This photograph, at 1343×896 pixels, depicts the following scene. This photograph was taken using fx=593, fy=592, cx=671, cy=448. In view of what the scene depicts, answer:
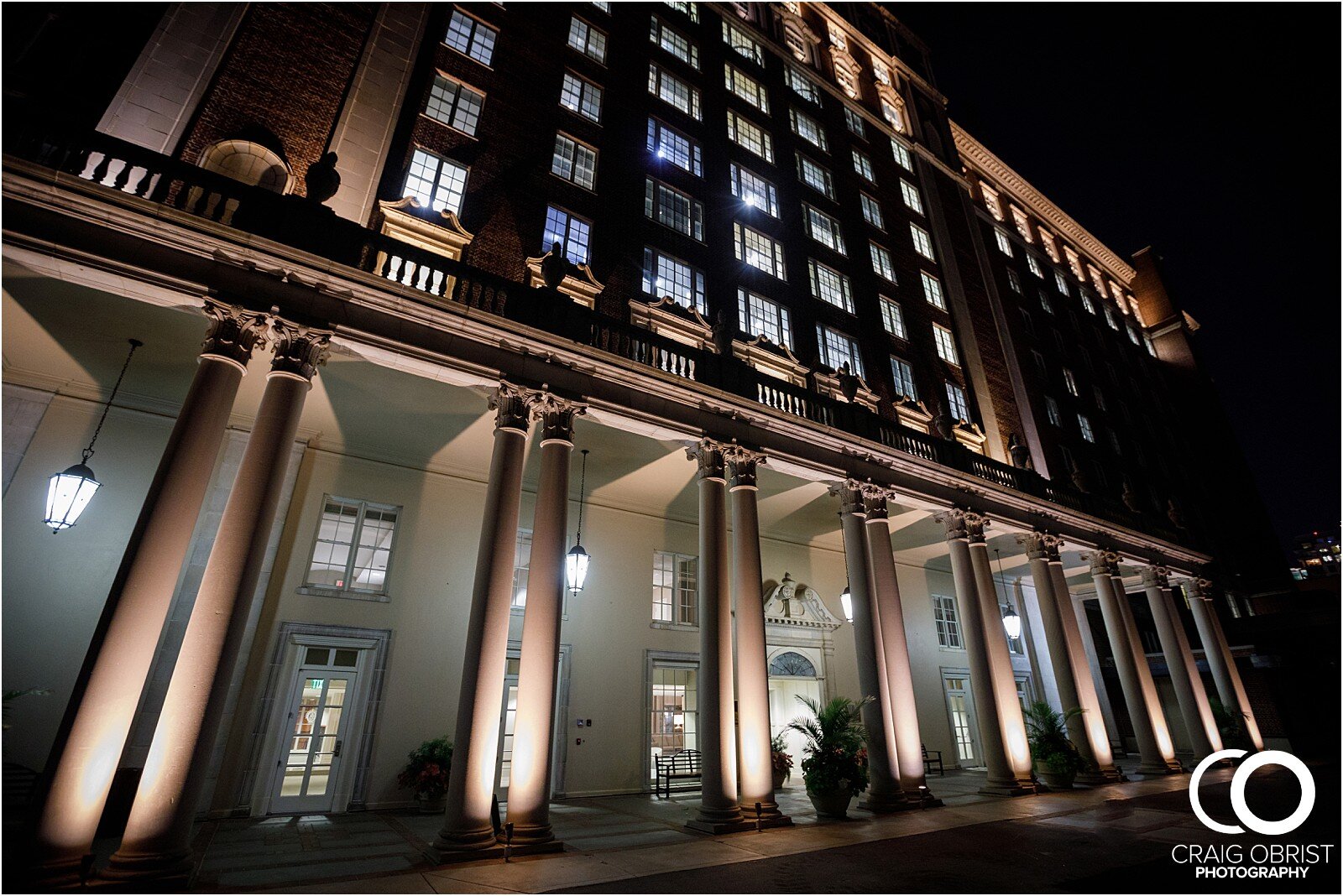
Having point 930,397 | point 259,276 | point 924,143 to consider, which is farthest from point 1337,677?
point 259,276

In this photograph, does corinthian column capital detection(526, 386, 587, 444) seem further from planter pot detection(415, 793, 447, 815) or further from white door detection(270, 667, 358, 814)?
planter pot detection(415, 793, 447, 815)

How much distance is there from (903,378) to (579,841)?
18.4 metres

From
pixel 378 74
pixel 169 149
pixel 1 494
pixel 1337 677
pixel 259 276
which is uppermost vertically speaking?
pixel 378 74

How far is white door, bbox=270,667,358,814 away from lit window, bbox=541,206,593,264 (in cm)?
1144

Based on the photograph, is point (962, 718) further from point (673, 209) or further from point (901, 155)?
point (901, 155)

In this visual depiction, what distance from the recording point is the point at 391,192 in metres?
13.5

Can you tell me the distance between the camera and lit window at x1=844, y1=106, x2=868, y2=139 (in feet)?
95.3

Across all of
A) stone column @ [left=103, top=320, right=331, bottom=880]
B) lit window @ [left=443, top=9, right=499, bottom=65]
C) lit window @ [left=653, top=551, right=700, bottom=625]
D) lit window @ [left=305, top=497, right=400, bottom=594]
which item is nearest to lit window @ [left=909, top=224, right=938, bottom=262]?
lit window @ [left=653, top=551, right=700, bottom=625]

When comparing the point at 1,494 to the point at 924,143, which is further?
the point at 924,143

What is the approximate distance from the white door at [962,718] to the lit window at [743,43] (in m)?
26.9

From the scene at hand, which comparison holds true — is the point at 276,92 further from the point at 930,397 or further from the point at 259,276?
the point at 930,397

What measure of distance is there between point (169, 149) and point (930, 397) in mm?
22571

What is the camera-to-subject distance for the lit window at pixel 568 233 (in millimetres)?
15953

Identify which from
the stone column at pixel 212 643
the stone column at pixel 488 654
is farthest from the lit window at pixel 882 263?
the stone column at pixel 212 643
